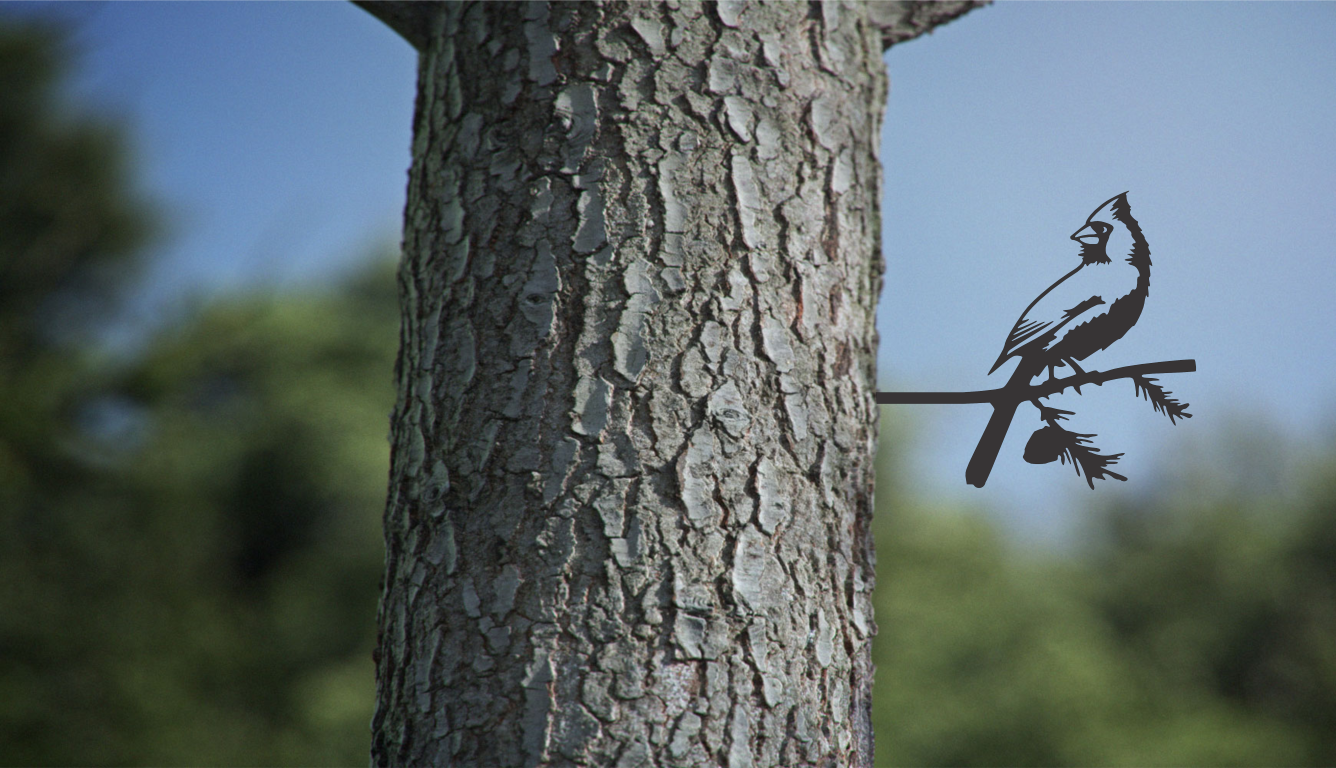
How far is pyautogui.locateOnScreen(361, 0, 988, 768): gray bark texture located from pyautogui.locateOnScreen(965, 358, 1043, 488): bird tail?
0.22 metres

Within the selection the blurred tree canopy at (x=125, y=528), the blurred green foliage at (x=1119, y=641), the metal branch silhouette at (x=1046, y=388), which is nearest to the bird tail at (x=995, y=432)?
the metal branch silhouette at (x=1046, y=388)

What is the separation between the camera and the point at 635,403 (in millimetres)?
987

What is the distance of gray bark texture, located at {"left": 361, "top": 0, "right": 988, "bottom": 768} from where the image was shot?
936mm

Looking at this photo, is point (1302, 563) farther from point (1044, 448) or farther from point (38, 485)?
point (38, 485)

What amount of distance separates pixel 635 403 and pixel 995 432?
582mm

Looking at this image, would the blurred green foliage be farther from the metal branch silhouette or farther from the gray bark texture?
the gray bark texture

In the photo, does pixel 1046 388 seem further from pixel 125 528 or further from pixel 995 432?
pixel 125 528

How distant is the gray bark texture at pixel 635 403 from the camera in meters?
0.94

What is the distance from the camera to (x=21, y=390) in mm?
4039

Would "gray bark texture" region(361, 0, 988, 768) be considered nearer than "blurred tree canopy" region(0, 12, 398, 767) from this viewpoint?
Yes

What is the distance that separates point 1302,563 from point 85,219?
14.6 metres

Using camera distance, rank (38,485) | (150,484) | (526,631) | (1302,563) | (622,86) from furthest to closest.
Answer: (1302,563) < (150,484) < (38,485) < (622,86) < (526,631)

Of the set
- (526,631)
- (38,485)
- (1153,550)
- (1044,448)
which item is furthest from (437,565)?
(1153,550)

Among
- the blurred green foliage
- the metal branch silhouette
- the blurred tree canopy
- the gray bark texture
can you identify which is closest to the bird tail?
the metal branch silhouette
